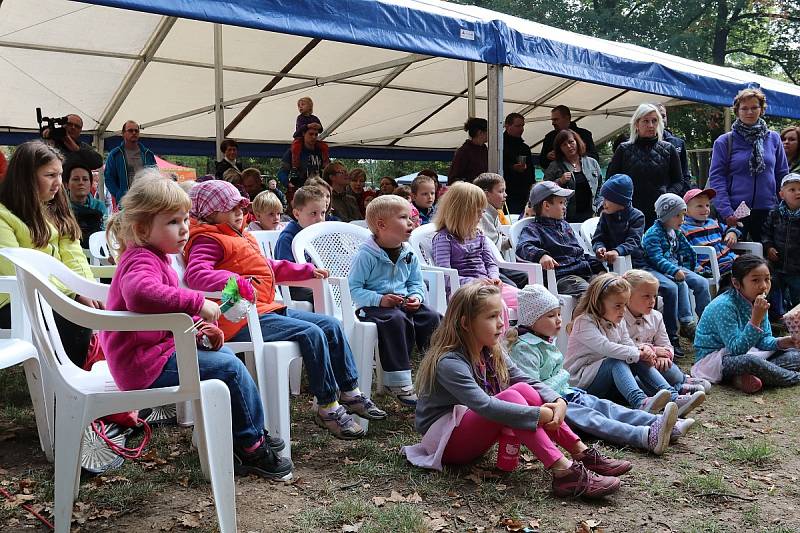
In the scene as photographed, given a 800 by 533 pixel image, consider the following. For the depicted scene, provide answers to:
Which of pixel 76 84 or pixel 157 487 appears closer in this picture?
pixel 157 487

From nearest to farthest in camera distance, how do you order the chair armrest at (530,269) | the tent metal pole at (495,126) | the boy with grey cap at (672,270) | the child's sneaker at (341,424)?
the child's sneaker at (341,424) < the chair armrest at (530,269) < the boy with grey cap at (672,270) < the tent metal pole at (495,126)

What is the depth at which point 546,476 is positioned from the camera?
2902 millimetres

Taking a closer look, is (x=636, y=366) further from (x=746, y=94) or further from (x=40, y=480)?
(x=746, y=94)

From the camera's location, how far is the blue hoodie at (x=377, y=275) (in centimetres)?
372

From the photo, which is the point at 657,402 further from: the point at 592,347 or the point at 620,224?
the point at 620,224

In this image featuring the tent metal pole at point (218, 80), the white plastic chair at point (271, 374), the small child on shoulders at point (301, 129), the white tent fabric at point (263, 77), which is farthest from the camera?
the tent metal pole at point (218, 80)

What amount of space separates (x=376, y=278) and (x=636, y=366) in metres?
1.35

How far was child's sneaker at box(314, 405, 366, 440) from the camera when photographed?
3230 mm

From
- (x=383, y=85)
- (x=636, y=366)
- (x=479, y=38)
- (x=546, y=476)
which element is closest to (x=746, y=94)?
Result: (x=479, y=38)

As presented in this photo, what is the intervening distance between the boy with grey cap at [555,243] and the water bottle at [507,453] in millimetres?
2048

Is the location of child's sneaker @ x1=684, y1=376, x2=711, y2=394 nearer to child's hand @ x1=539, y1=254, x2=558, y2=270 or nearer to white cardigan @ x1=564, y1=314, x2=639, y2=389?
white cardigan @ x1=564, y1=314, x2=639, y2=389

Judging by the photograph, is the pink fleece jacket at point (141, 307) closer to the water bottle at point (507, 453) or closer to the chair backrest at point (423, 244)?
the water bottle at point (507, 453)

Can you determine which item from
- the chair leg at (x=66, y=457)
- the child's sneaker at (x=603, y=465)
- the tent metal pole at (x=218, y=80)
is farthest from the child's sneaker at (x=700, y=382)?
the tent metal pole at (x=218, y=80)

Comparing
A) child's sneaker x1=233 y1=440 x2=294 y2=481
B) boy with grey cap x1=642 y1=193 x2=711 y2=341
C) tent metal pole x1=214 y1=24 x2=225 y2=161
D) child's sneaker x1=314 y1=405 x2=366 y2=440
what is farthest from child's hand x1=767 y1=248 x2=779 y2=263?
tent metal pole x1=214 y1=24 x2=225 y2=161
